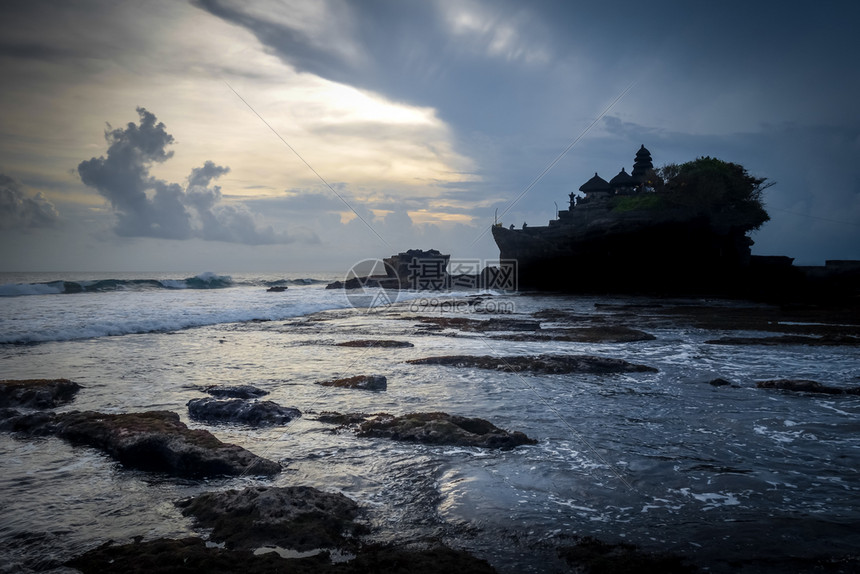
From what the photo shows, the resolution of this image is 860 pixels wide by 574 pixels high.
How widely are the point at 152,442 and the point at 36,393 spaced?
385cm

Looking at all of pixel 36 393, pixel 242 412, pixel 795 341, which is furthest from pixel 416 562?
pixel 795 341

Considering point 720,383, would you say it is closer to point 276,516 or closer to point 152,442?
point 276,516

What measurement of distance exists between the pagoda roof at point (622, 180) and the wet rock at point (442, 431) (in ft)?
179

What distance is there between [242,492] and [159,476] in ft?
4.52

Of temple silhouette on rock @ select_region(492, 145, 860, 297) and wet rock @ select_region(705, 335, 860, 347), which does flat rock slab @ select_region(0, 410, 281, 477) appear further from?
temple silhouette on rock @ select_region(492, 145, 860, 297)

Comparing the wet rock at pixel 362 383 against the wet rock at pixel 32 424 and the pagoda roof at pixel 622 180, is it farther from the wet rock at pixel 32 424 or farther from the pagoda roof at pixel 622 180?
the pagoda roof at pixel 622 180

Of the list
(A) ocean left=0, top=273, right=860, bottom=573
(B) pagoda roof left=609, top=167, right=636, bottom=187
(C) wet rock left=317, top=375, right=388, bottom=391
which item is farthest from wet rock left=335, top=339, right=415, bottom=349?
(B) pagoda roof left=609, top=167, right=636, bottom=187

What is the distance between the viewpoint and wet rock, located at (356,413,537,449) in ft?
19.1

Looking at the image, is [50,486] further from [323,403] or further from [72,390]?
[72,390]

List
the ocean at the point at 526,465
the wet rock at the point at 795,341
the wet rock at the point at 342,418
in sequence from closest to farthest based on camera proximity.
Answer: the ocean at the point at 526,465 < the wet rock at the point at 342,418 < the wet rock at the point at 795,341

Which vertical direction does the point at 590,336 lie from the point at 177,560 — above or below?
above

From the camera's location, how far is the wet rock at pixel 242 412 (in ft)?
22.0

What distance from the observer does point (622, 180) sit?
55250 mm

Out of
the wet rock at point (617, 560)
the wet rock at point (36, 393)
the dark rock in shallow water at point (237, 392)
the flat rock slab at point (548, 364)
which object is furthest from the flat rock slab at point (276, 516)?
the flat rock slab at point (548, 364)
